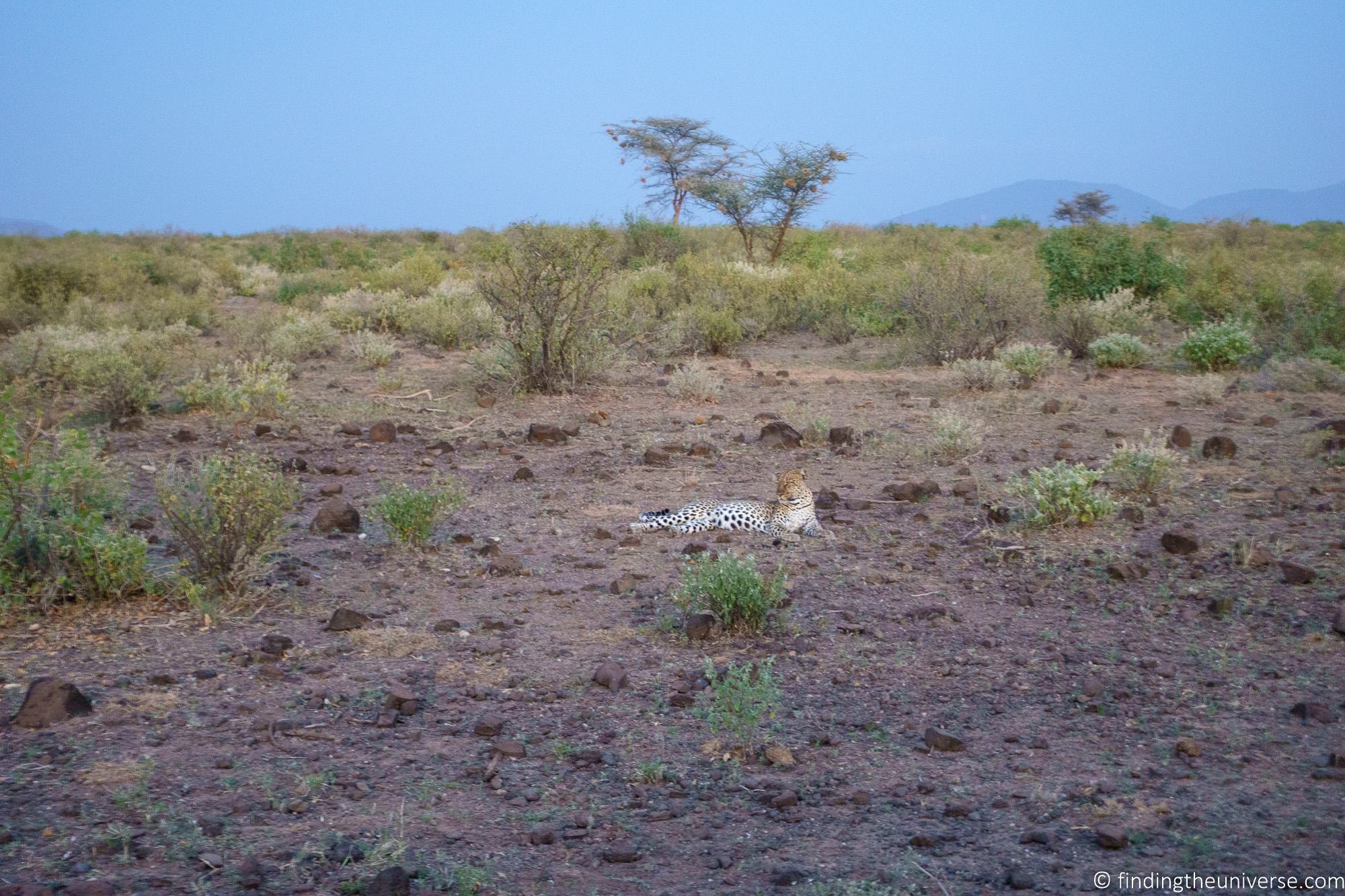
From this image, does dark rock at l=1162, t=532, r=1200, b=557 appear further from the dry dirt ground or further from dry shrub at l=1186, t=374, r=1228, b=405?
dry shrub at l=1186, t=374, r=1228, b=405

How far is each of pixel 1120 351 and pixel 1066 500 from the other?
23.5 ft

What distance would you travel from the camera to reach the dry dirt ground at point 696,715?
10.5ft

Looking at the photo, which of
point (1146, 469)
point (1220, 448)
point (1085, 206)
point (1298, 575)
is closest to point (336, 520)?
point (1146, 469)

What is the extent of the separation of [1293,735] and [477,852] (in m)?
2.97

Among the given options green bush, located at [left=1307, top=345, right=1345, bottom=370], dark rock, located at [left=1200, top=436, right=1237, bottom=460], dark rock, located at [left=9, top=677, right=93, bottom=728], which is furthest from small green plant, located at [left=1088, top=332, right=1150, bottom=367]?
dark rock, located at [left=9, top=677, right=93, bottom=728]

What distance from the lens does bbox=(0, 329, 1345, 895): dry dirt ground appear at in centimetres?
321

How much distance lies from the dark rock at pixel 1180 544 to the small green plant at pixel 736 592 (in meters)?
2.38

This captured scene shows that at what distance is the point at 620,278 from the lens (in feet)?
58.7

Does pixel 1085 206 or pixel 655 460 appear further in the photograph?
pixel 1085 206

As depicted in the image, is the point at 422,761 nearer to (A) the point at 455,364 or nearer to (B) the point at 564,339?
(B) the point at 564,339

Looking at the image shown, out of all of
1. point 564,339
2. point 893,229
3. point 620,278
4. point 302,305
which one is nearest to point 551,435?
point 564,339

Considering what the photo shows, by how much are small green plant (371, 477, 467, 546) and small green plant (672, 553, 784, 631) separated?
1882 mm

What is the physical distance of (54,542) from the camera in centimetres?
509

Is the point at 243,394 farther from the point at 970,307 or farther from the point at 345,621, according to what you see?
the point at 970,307
